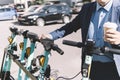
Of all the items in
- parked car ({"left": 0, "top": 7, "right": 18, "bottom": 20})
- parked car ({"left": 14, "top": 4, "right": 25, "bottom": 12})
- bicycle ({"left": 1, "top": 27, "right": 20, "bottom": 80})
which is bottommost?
parked car ({"left": 14, "top": 4, "right": 25, "bottom": 12})

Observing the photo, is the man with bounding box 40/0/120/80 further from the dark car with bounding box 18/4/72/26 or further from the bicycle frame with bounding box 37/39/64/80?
the dark car with bounding box 18/4/72/26

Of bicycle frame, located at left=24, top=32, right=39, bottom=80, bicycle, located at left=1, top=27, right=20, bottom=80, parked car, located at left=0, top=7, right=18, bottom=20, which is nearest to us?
bicycle frame, located at left=24, top=32, right=39, bottom=80

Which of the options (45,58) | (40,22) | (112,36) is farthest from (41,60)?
(40,22)

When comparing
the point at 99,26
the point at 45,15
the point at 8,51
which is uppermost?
the point at 99,26

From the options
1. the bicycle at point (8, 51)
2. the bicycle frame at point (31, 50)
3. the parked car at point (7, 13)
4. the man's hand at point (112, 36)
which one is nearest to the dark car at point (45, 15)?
the parked car at point (7, 13)

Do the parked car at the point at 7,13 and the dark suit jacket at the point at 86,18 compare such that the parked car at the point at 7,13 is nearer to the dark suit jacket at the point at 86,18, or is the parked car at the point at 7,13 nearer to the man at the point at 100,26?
the dark suit jacket at the point at 86,18

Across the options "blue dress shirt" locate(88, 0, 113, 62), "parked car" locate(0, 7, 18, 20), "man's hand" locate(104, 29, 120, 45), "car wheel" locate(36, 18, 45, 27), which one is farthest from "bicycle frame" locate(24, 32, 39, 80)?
"parked car" locate(0, 7, 18, 20)

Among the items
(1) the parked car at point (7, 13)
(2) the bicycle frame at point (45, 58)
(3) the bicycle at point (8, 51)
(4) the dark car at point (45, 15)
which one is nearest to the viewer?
(2) the bicycle frame at point (45, 58)

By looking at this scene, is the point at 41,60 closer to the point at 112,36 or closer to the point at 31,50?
the point at 31,50

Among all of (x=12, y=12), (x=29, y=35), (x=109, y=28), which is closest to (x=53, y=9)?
(x=12, y=12)

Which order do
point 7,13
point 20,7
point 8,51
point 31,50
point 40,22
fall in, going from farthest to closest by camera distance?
point 20,7 → point 7,13 → point 40,22 → point 8,51 → point 31,50

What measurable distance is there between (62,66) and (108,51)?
6218 millimetres

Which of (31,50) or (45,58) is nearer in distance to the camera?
(45,58)

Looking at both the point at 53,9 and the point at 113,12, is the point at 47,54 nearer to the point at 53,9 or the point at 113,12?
the point at 113,12
